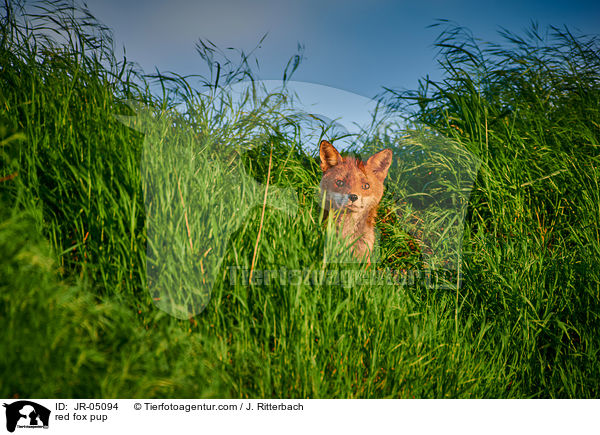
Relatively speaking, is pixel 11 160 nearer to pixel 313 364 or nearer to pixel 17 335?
pixel 17 335

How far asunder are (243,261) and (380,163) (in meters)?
2.07

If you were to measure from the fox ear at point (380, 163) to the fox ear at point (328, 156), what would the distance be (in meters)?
0.36

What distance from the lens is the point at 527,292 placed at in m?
2.72

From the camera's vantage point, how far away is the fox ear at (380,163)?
3457 millimetres

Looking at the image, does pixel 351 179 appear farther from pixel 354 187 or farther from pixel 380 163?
pixel 380 163

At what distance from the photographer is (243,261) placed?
2.13m

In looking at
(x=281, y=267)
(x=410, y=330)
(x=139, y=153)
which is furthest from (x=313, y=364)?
(x=139, y=153)

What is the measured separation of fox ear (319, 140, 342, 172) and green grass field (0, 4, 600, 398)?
0.18 meters

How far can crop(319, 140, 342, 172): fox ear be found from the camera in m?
3.32

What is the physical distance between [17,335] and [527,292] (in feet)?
11.3
